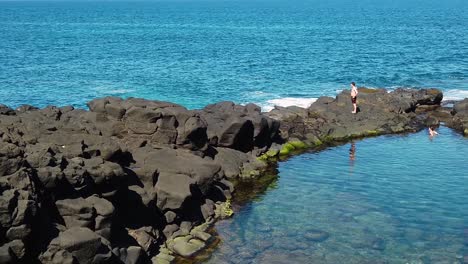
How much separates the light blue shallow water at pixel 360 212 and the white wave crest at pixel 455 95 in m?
21.1

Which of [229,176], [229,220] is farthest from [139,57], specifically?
[229,220]

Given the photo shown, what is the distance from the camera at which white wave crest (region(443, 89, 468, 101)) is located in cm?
6069

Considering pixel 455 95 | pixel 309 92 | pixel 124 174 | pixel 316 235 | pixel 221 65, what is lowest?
pixel 316 235

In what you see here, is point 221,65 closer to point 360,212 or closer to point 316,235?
point 360,212

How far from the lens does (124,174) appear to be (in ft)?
85.1

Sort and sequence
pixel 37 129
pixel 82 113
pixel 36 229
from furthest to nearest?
pixel 82 113, pixel 37 129, pixel 36 229

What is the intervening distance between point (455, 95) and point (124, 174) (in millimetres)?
46865

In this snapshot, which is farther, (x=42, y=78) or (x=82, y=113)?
(x=42, y=78)

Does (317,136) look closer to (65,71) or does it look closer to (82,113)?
Answer: (82,113)

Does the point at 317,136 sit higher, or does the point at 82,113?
the point at 82,113

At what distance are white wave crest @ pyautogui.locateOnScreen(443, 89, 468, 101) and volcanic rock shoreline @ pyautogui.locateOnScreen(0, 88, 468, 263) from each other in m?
22.5

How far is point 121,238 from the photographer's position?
2522 cm

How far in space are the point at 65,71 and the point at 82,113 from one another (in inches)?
1978

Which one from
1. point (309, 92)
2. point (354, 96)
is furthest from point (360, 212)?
point (309, 92)
